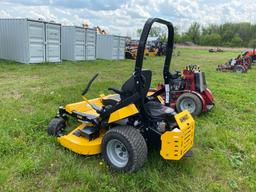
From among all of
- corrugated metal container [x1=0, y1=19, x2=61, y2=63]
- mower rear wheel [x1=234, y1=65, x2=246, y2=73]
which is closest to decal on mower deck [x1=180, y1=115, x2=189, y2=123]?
corrugated metal container [x1=0, y1=19, x2=61, y2=63]

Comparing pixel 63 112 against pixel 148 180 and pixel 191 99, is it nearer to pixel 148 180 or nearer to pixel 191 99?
pixel 148 180

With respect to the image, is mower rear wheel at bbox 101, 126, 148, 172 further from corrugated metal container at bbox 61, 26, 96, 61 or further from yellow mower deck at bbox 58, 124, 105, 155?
corrugated metal container at bbox 61, 26, 96, 61

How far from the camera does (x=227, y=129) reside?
4.94m

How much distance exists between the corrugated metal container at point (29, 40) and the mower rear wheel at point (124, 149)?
1007 centimetres

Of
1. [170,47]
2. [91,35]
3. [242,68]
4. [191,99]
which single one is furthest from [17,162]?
[91,35]

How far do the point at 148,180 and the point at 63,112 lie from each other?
1.78 metres

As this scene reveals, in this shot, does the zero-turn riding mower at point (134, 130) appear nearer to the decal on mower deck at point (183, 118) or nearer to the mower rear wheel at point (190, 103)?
the decal on mower deck at point (183, 118)

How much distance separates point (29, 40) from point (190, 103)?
891 cm

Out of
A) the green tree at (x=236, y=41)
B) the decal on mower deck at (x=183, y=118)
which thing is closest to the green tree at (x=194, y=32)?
the green tree at (x=236, y=41)

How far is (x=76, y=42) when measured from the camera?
591 inches

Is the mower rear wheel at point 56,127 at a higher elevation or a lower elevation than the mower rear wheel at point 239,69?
lower

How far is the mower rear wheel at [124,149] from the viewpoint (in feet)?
9.81

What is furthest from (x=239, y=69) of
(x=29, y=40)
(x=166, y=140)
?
(x=166, y=140)

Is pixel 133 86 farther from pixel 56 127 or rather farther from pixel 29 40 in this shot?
pixel 29 40
